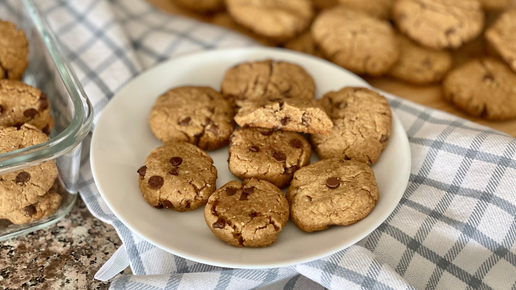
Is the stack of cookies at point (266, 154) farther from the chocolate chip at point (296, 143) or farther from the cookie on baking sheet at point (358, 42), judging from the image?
the cookie on baking sheet at point (358, 42)

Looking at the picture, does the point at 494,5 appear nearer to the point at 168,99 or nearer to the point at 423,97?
the point at 423,97

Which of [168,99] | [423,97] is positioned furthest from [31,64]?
[423,97]

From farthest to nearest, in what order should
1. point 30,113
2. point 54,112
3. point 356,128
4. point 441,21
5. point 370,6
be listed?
point 370,6 → point 441,21 → point 54,112 → point 356,128 → point 30,113

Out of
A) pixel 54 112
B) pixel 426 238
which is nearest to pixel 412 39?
pixel 426 238

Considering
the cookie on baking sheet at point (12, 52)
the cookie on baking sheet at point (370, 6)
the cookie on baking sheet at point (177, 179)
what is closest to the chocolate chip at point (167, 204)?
the cookie on baking sheet at point (177, 179)

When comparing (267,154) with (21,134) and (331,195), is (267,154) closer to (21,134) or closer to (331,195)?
(331,195)

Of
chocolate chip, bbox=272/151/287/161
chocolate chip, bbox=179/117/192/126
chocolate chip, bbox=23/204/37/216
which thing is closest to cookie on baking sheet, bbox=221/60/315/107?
chocolate chip, bbox=179/117/192/126
